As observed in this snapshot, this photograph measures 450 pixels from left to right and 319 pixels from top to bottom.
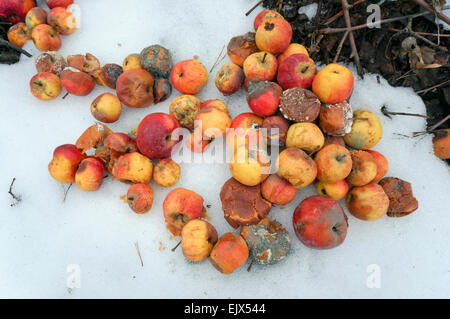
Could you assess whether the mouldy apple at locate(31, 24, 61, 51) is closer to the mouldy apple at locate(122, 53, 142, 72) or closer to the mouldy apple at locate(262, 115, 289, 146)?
the mouldy apple at locate(122, 53, 142, 72)

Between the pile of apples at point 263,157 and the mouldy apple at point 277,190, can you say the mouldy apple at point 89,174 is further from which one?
the mouldy apple at point 277,190

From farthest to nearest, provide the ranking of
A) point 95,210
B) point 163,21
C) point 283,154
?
point 163,21 < point 95,210 < point 283,154

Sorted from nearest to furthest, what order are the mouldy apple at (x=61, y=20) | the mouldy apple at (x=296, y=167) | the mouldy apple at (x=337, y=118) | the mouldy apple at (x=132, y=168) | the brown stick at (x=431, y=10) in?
the mouldy apple at (x=296, y=167)
the mouldy apple at (x=337, y=118)
the mouldy apple at (x=132, y=168)
the brown stick at (x=431, y=10)
the mouldy apple at (x=61, y=20)

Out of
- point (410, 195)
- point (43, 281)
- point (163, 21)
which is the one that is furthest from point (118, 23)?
point (410, 195)

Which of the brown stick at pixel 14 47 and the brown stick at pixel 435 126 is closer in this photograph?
the brown stick at pixel 435 126

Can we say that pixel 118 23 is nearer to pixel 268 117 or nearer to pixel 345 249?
pixel 268 117

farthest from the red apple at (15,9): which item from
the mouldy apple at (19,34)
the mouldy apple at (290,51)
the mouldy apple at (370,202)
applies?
the mouldy apple at (370,202)
